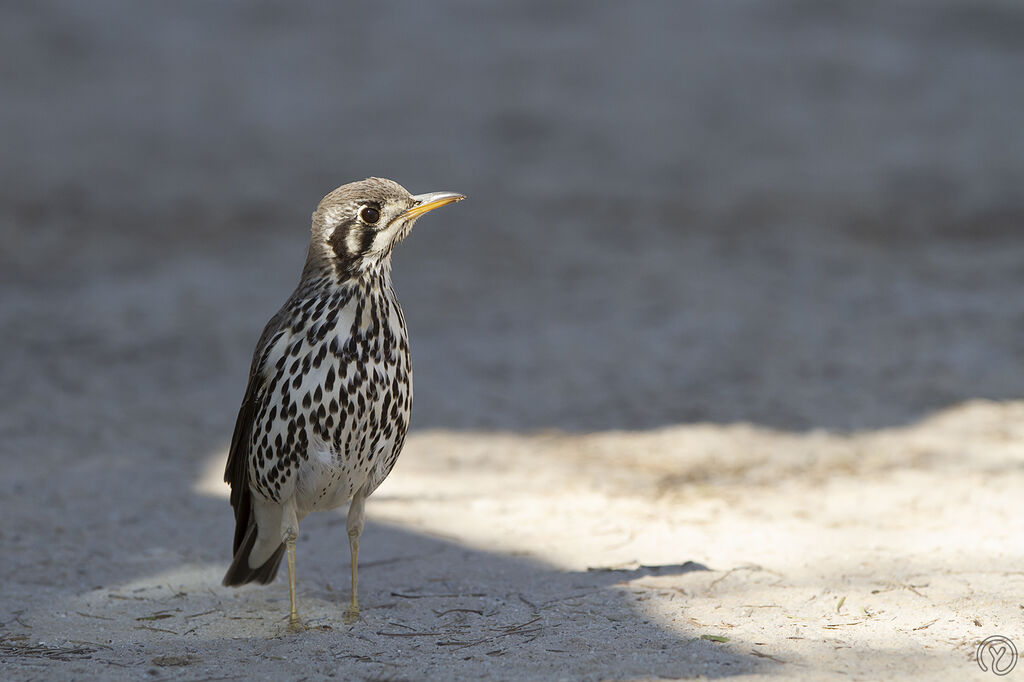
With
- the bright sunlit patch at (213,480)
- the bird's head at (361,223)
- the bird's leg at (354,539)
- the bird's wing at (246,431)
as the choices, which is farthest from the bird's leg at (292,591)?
the bright sunlit patch at (213,480)

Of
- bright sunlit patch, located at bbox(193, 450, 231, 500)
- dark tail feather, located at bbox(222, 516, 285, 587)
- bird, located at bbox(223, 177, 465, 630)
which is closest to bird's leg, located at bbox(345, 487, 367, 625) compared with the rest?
bird, located at bbox(223, 177, 465, 630)

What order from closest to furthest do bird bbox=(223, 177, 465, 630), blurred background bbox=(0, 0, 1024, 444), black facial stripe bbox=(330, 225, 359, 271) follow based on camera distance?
bird bbox=(223, 177, 465, 630) → black facial stripe bbox=(330, 225, 359, 271) → blurred background bbox=(0, 0, 1024, 444)

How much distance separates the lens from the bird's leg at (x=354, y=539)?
4.33 metres

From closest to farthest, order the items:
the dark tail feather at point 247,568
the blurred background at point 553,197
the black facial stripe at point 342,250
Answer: the black facial stripe at point 342,250, the dark tail feather at point 247,568, the blurred background at point 553,197

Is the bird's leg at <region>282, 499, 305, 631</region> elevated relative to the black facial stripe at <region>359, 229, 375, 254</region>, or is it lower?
lower

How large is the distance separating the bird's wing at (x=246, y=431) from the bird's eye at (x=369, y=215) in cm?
47

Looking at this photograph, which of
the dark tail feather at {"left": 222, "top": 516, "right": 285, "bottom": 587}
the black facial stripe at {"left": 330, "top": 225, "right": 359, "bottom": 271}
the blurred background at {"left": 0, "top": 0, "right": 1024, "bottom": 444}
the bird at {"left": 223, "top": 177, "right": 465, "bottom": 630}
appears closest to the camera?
the bird at {"left": 223, "top": 177, "right": 465, "bottom": 630}

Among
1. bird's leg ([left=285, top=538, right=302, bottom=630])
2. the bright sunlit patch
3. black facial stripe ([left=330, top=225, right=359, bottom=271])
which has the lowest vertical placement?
bird's leg ([left=285, top=538, right=302, bottom=630])

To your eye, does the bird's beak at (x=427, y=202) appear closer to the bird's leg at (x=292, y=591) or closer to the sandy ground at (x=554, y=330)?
the bird's leg at (x=292, y=591)

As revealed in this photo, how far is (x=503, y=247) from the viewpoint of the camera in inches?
428

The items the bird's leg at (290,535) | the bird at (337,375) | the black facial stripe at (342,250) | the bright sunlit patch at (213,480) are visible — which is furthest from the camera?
the bright sunlit patch at (213,480)

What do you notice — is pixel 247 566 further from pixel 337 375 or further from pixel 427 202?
pixel 427 202

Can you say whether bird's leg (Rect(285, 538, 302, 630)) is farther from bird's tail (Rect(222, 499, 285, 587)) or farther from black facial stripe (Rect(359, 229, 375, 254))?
black facial stripe (Rect(359, 229, 375, 254))

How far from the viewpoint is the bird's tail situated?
459cm
